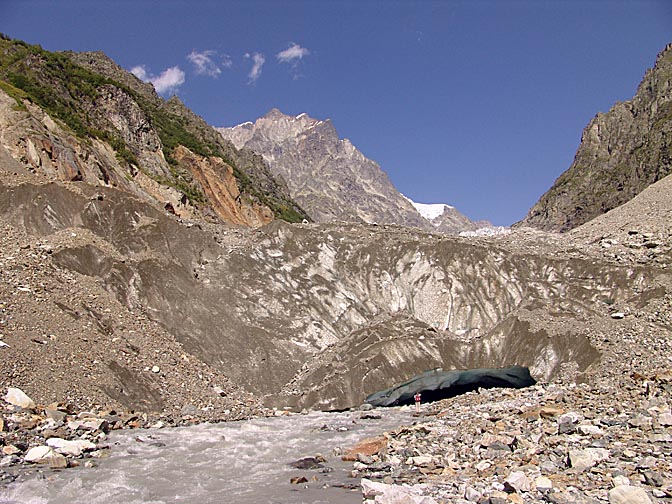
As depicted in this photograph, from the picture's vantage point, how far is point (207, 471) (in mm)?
15172

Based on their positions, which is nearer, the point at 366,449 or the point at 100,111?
the point at 366,449

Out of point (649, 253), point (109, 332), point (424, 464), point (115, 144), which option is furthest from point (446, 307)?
point (115, 144)

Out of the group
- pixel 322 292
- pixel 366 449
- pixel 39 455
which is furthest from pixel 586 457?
pixel 322 292

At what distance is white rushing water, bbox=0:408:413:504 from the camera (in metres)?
12.4

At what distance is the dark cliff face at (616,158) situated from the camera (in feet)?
328

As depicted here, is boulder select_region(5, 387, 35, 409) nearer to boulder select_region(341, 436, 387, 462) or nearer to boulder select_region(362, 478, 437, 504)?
boulder select_region(341, 436, 387, 462)

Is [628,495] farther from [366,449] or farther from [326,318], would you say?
[326,318]

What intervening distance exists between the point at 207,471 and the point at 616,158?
407ft

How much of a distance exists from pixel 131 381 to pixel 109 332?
12.5ft

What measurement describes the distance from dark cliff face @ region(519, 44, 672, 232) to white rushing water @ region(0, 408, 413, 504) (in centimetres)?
9532

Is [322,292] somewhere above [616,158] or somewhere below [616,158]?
below

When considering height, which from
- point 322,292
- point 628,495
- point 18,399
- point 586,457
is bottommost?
point 628,495

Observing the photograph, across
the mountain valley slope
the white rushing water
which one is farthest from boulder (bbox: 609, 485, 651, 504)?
the white rushing water

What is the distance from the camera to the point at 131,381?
73.7 feet
